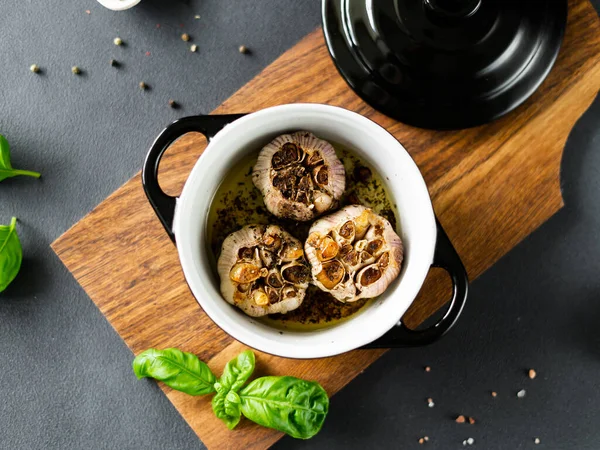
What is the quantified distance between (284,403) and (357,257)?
0.33m

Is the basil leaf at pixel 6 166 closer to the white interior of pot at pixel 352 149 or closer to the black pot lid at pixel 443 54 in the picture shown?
the white interior of pot at pixel 352 149

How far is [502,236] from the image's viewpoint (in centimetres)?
112

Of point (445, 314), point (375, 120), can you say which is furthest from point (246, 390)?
point (375, 120)

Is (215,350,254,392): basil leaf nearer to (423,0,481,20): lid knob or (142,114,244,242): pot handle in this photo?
(142,114,244,242): pot handle

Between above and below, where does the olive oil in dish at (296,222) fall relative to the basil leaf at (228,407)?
above

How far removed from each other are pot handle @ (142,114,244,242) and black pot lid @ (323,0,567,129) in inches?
11.3

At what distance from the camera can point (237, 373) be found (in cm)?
111

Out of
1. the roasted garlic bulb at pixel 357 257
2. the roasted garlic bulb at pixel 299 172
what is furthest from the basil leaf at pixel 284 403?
the roasted garlic bulb at pixel 299 172

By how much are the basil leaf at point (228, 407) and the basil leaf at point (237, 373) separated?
0.04 ft

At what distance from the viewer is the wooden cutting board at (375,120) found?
1.09 m

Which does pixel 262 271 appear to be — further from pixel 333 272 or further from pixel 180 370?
pixel 180 370

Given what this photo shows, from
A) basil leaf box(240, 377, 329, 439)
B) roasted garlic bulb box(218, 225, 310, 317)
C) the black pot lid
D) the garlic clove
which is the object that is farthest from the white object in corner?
basil leaf box(240, 377, 329, 439)

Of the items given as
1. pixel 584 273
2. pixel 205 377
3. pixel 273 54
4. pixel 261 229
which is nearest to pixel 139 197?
pixel 261 229

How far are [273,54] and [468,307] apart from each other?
0.76 meters
